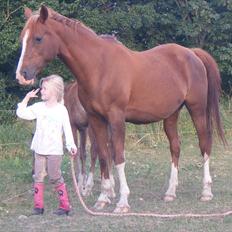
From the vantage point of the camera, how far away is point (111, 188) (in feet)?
25.5

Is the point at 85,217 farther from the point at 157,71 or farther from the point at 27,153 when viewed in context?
the point at 27,153

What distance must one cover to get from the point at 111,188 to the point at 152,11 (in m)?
8.49

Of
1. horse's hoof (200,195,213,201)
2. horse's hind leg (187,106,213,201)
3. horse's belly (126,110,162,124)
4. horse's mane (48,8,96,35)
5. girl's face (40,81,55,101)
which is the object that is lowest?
horse's hoof (200,195,213,201)

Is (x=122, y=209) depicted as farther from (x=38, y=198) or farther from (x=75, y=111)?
(x=75, y=111)

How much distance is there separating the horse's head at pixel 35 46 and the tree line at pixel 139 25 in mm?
7244

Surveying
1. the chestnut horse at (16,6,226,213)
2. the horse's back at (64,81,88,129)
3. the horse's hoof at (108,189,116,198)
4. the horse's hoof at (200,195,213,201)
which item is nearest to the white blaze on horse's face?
the chestnut horse at (16,6,226,213)

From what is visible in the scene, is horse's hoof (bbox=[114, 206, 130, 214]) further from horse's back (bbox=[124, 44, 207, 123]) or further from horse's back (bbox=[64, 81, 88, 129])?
horse's back (bbox=[64, 81, 88, 129])

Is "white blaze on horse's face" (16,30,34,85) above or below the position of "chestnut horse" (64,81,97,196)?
above

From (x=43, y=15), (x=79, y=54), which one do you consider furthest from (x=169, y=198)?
(x=43, y=15)

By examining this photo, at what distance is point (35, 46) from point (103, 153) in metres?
1.45

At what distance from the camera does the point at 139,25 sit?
15.4 meters

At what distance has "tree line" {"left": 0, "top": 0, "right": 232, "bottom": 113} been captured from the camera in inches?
565

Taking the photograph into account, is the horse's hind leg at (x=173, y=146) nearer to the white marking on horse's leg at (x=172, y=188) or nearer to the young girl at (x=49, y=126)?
the white marking on horse's leg at (x=172, y=188)

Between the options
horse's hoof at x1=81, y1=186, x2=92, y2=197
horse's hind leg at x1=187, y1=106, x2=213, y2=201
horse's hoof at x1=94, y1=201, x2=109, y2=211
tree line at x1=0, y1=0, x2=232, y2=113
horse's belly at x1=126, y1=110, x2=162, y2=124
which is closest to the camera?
horse's hoof at x1=94, y1=201, x2=109, y2=211
